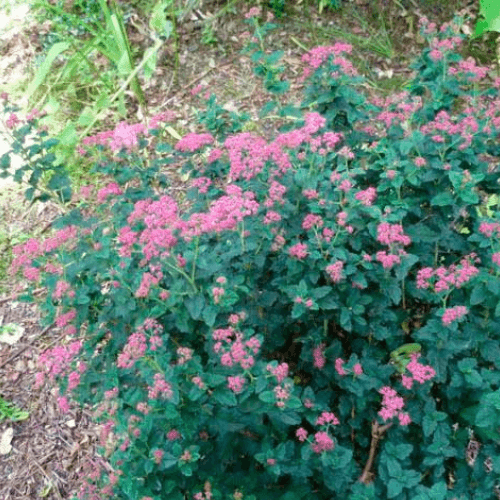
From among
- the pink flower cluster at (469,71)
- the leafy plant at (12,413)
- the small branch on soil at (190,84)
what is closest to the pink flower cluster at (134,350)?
the pink flower cluster at (469,71)

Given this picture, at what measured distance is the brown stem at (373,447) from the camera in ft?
6.86

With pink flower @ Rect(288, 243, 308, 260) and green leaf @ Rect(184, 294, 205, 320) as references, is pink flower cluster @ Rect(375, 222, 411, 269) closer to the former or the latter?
pink flower @ Rect(288, 243, 308, 260)

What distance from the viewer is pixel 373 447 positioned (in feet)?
7.14

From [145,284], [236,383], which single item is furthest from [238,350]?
[145,284]

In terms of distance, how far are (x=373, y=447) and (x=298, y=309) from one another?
61 cm

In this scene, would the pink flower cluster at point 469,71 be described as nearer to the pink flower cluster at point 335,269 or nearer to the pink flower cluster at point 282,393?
the pink flower cluster at point 335,269

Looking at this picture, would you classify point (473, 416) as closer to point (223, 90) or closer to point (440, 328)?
point (440, 328)

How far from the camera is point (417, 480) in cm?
187

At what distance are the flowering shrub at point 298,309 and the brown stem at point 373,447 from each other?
0.04 feet

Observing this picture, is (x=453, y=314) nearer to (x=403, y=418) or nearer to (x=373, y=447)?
(x=403, y=418)

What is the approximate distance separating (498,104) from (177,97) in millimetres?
2507

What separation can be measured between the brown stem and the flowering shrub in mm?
11

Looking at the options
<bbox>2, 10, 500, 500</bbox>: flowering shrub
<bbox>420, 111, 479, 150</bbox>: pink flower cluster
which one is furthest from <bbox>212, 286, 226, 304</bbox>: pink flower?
<bbox>420, 111, 479, 150</bbox>: pink flower cluster

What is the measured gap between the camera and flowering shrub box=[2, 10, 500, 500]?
5.90 ft
